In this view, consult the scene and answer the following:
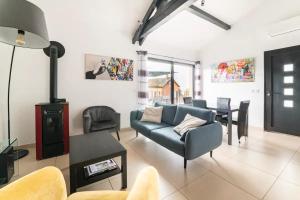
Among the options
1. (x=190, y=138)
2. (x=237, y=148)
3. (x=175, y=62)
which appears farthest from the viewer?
(x=175, y=62)

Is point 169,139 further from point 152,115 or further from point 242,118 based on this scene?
point 242,118

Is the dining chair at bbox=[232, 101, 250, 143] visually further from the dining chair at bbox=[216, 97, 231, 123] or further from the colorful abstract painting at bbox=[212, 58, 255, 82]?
the colorful abstract painting at bbox=[212, 58, 255, 82]

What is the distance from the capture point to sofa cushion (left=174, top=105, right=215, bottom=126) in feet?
7.68

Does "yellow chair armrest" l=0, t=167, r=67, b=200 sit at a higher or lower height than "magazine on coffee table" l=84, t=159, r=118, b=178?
higher

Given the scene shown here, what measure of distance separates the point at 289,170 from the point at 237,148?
0.80 metres

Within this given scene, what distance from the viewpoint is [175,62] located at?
5.02 meters

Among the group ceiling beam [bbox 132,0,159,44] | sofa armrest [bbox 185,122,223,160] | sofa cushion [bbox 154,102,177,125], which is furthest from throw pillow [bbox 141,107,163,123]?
ceiling beam [bbox 132,0,159,44]

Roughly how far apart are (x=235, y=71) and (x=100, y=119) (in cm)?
401

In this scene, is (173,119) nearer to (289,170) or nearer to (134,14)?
(289,170)

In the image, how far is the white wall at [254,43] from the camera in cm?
341

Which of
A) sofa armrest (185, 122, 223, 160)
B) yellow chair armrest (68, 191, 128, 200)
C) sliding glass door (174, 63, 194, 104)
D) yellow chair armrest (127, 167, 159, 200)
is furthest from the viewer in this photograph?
sliding glass door (174, 63, 194, 104)

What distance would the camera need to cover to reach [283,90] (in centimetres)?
350

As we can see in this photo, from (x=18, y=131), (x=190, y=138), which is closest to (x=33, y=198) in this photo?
(x=190, y=138)

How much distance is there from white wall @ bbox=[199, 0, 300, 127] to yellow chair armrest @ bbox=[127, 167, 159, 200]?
14.2 feet
